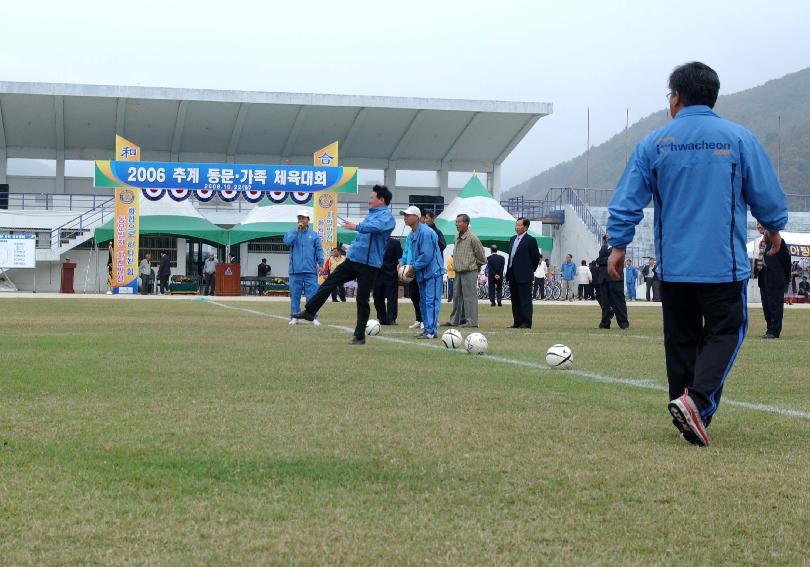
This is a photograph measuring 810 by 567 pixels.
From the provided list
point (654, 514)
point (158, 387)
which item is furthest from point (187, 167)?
point (654, 514)

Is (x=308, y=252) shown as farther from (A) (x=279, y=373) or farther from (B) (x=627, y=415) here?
(B) (x=627, y=415)

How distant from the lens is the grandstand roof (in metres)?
50.3

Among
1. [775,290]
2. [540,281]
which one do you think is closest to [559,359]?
[775,290]

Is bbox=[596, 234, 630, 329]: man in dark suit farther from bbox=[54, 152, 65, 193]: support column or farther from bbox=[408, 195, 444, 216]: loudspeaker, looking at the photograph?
bbox=[54, 152, 65, 193]: support column

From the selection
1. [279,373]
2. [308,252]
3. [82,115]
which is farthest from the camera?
[82,115]

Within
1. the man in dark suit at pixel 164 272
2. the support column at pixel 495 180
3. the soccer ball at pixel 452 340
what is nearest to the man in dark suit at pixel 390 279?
the soccer ball at pixel 452 340

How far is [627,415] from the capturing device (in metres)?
5.71

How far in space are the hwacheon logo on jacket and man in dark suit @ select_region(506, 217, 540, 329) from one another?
37.0ft

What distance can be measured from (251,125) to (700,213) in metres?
49.6

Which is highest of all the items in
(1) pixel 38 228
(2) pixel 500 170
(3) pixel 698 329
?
(2) pixel 500 170

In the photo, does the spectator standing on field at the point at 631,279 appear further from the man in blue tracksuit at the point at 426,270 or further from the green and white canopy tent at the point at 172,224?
the man in blue tracksuit at the point at 426,270

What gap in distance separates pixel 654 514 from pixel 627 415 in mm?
2340

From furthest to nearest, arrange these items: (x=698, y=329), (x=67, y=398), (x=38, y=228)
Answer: (x=38, y=228) → (x=67, y=398) → (x=698, y=329)

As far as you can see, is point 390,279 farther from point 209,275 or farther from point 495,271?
point 209,275
